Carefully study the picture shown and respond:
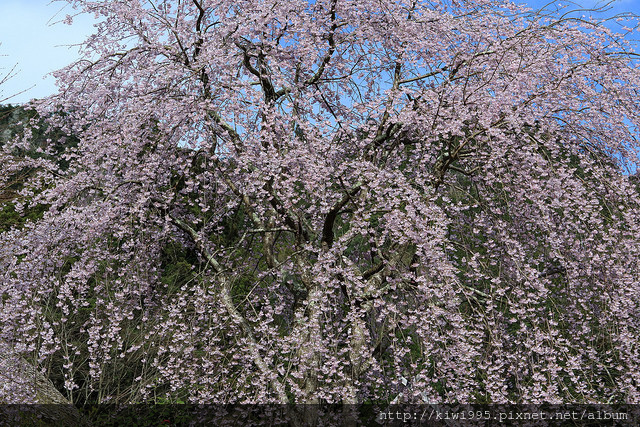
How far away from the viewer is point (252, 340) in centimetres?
589

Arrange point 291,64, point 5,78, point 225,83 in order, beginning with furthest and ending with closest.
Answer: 1. point 5,78
2. point 291,64
3. point 225,83

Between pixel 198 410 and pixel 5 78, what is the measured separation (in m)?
9.24

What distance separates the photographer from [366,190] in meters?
5.61

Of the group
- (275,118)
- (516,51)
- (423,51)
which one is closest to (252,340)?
(275,118)

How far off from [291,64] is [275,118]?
0.71 m

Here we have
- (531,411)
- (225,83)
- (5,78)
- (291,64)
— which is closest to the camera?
(531,411)

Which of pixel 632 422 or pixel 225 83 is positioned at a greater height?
pixel 225 83

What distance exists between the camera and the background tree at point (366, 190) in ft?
16.7

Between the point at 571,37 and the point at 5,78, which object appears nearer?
the point at 571,37

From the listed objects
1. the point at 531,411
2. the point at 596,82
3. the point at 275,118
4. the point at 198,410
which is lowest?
the point at 198,410

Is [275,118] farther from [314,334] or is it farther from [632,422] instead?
[632,422]

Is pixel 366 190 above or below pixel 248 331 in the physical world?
above

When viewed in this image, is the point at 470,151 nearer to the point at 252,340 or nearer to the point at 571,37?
the point at 571,37

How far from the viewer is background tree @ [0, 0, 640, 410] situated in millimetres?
5098
